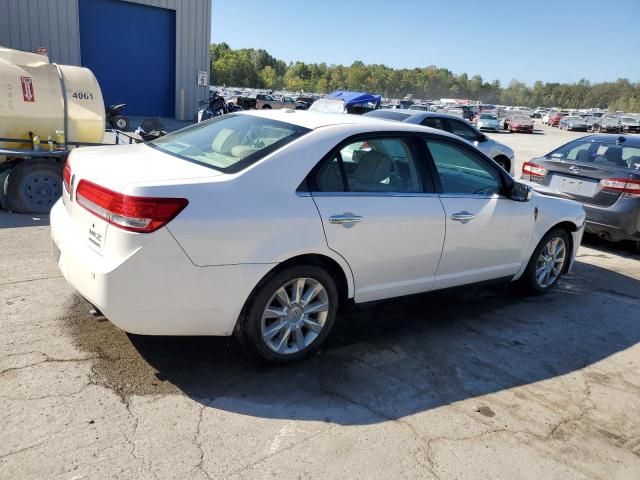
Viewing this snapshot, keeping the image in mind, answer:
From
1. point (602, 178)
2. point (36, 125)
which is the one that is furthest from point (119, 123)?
point (602, 178)

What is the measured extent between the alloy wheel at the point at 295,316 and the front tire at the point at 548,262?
2467mm

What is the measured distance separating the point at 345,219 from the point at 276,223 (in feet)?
1.68

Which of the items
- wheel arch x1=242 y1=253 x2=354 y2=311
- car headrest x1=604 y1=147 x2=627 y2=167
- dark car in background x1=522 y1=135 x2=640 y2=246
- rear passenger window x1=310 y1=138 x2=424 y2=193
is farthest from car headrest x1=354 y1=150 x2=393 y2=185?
car headrest x1=604 y1=147 x2=627 y2=167

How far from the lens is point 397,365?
376 cm

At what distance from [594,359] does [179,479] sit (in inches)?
127

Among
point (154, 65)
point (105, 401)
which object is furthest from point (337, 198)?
point (154, 65)

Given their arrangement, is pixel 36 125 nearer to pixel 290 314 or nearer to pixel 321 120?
pixel 321 120

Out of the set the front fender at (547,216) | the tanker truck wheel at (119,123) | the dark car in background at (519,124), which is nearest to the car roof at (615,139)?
the front fender at (547,216)

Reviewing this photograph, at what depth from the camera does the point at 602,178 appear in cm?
702

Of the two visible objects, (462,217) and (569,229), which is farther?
(569,229)

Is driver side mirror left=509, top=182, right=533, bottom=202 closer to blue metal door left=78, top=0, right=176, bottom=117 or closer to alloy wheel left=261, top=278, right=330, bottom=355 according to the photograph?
alloy wheel left=261, top=278, right=330, bottom=355

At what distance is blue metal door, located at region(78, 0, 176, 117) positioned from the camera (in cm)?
1720

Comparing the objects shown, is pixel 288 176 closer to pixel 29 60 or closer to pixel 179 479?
pixel 179 479

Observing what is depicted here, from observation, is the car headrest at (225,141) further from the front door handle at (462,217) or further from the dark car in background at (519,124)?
the dark car in background at (519,124)
